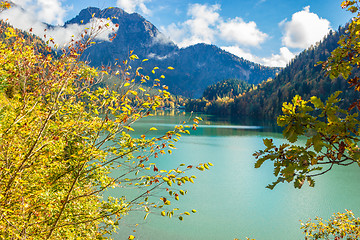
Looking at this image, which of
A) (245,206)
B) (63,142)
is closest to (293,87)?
(245,206)

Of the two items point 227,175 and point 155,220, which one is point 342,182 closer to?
point 227,175

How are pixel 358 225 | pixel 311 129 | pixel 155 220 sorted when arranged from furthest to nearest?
pixel 155 220 < pixel 358 225 < pixel 311 129

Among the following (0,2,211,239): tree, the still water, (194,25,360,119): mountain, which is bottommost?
the still water

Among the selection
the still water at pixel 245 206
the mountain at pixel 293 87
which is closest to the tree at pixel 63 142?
the still water at pixel 245 206

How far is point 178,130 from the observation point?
4.42 meters

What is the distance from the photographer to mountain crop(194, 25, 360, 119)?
121250 millimetres

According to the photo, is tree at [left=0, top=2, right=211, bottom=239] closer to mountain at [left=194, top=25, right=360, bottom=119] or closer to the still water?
the still water

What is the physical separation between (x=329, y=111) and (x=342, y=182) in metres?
29.8

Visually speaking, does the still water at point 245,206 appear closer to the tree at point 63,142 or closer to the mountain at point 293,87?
the tree at point 63,142

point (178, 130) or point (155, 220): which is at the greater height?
point (178, 130)

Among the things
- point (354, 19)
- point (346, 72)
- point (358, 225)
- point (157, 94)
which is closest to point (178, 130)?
point (157, 94)

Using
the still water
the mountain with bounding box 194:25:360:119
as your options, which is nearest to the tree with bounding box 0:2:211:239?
the still water

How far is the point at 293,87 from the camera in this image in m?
134

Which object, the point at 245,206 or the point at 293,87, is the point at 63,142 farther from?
the point at 293,87
